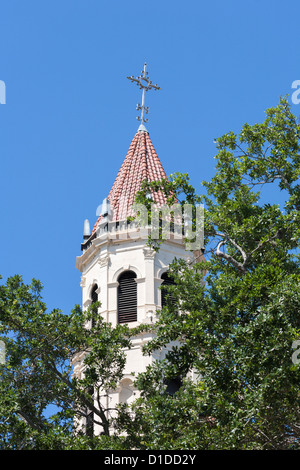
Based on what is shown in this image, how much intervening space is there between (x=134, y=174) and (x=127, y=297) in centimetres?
697

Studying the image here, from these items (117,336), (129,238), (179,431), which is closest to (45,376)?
(117,336)

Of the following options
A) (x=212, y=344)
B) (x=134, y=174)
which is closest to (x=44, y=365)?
(x=212, y=344)

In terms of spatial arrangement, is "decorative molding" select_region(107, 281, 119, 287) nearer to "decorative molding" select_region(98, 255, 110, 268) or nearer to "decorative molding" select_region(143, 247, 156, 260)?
"decorative molding" select_region(98, 255, 110, 268)

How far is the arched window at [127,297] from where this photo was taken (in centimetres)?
4659

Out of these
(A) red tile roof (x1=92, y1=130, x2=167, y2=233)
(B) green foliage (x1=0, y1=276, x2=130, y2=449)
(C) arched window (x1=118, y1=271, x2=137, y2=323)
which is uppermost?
(A) red tile roof (x1=92, y1=130, x2=167, y2=233)

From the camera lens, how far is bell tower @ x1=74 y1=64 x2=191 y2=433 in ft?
149

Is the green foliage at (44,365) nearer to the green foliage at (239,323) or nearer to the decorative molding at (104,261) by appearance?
the green foliage at (239,323)

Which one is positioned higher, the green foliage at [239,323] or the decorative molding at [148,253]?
the decorative molding at [148,253]

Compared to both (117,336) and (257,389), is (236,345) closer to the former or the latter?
(257,389)

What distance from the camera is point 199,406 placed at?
2994 cm

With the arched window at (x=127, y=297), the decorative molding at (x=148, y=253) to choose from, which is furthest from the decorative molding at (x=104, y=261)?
the decorative molding at (x=148, y=253)

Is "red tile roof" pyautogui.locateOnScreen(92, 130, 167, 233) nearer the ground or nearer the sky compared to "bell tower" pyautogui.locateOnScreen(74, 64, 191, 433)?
nearer the sky

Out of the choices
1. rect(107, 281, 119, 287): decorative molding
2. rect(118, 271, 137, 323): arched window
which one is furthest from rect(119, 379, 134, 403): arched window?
rect(107, 281, 119, 287): decorative molding

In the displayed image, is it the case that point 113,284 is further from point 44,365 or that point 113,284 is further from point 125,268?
point 44,365
